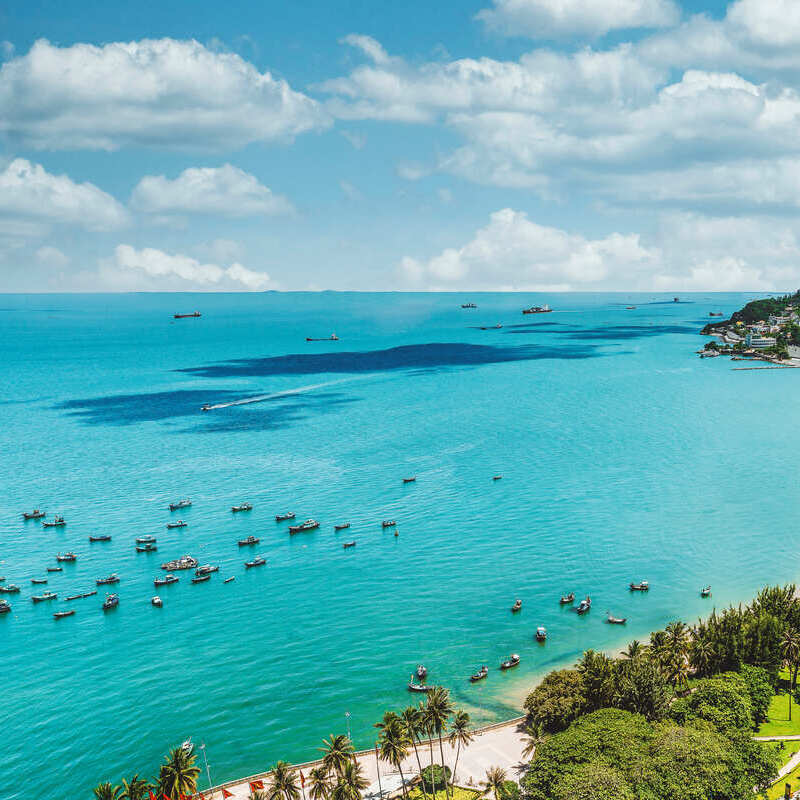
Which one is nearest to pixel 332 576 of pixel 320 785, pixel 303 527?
pixel 303 527

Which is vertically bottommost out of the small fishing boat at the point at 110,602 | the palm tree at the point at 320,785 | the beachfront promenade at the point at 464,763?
the beachfront promenade at the point at 464,763

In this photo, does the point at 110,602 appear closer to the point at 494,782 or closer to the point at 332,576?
the point at 332,576

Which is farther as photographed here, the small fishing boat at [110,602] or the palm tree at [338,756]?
the small fishing boat at [110,602]

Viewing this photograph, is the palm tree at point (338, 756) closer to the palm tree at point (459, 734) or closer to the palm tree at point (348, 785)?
the palm tree at point (348, 785)

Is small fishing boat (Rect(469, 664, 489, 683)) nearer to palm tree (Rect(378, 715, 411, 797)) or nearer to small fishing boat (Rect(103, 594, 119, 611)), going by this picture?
palm tree (Rect(378, 715, 411, 797))

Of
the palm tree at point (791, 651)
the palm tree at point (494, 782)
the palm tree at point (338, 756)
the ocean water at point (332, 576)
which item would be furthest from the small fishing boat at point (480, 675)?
the palm tree at point (791, 651)

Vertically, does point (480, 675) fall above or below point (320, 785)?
below

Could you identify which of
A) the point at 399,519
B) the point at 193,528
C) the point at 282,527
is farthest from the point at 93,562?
the point at 399,519
